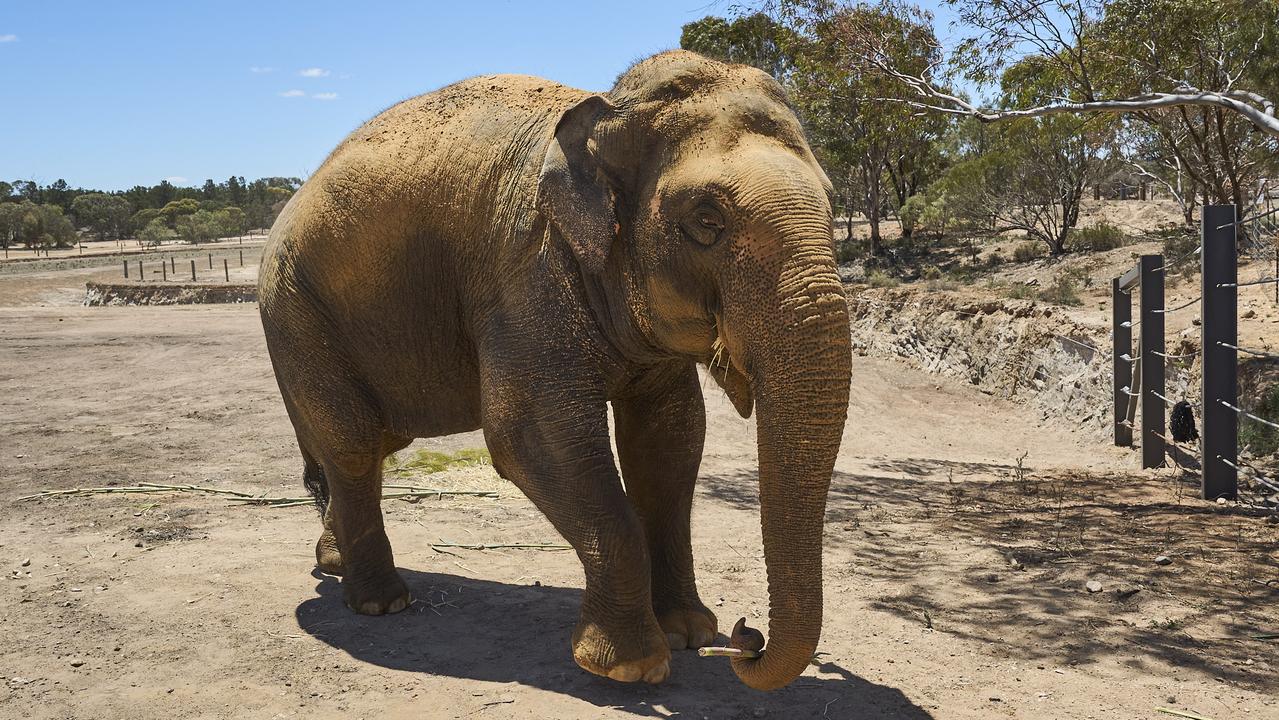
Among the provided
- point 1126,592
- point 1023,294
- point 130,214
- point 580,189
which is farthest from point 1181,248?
point 130,214

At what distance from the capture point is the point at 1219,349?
759 cm

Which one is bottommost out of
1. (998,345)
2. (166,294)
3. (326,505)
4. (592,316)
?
(326,505)

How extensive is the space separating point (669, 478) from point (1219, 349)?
4.85 metres

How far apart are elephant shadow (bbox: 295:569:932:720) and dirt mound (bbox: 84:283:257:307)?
81.1 feet

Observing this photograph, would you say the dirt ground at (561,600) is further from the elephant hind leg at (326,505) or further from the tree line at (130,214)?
the tree line at (130,214)

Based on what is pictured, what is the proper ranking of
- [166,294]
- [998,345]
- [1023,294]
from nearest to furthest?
[998,345]
[1023,294]
[166,294]

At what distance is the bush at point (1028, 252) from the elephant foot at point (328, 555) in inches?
918

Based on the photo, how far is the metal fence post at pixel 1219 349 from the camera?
7.46m

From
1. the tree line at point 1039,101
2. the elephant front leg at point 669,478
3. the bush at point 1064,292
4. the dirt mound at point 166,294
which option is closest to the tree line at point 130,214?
the dirt mound at point 166,294

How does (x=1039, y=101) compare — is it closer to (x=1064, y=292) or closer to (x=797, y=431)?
(x=1064, y=292)

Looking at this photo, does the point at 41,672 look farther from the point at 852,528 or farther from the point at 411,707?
the point at 852,528

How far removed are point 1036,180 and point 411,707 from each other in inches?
1051

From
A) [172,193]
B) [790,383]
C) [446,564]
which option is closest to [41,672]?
[446,564]

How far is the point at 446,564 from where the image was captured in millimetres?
6469
